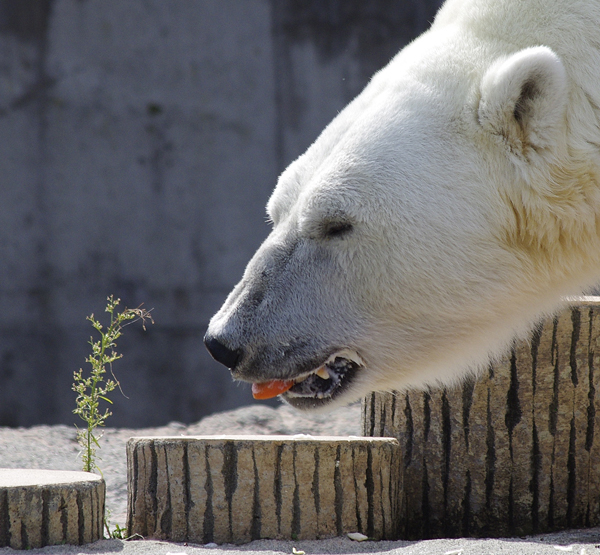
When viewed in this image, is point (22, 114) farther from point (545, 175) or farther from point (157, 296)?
point (545, 175)

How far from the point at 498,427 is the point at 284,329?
0.85 metres

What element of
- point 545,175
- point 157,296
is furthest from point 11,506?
point 157,296

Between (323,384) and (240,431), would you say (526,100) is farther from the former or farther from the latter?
(240,431)

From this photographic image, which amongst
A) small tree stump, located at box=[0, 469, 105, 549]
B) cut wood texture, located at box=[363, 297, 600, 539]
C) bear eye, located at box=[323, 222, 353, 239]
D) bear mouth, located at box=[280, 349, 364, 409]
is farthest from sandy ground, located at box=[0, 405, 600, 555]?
bear eye, located at box=[323, 222, 353, 239]

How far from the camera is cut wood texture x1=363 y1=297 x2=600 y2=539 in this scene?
2.37m

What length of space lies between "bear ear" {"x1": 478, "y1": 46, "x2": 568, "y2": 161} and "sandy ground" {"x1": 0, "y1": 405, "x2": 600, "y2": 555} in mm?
993

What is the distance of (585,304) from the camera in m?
2.36

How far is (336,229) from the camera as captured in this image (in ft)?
6.21

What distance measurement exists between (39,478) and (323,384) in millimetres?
811

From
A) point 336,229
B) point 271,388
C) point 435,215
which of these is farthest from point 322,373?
point 435,215

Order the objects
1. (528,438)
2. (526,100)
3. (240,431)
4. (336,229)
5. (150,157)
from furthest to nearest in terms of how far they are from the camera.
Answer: (150,157) → (240,431) → (528,438) → (336,229) → (526,100)

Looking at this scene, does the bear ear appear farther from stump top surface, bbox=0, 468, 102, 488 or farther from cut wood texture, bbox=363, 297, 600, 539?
stump top surface, bbox=0, 468, 102, 488

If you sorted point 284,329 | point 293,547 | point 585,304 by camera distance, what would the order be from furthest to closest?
point 585,304 < point 293,547 < point 284,329

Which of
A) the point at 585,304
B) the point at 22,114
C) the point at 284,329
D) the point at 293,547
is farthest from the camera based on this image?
the point at 22,114
